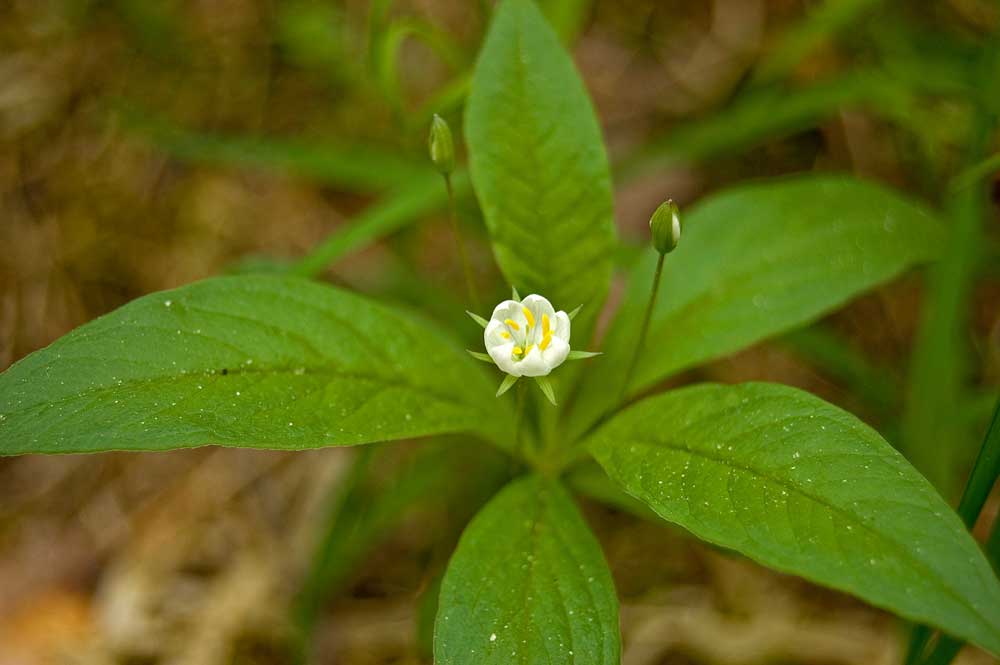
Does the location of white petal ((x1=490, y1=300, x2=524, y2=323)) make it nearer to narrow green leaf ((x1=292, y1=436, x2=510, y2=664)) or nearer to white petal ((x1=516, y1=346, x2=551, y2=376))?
white petal ((x1=516, y1=346, x2=551, y2=376))

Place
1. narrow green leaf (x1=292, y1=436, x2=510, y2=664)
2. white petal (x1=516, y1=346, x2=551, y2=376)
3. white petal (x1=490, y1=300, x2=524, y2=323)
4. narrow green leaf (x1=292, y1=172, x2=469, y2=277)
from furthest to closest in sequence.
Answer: narrow green leaf (x1=292, y1=436, x2=510, y2=664) → narrow green leaf (x1=292, y1=172, x2=469, y2=277) → white petal (x1=490, y1=300, x2=524, y2=323) → white petal (x1=516, y1=346, x2=551, y2=376)

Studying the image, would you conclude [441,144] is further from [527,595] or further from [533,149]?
[527,595]

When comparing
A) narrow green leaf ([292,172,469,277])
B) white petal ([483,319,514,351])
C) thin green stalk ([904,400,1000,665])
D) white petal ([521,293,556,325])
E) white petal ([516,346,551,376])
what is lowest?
thin green stalk ([904,400,1000,665])

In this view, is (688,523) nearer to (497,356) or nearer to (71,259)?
(497,356)

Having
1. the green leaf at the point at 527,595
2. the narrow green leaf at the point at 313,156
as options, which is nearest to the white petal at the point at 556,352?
the green leaf at the point at 527,595

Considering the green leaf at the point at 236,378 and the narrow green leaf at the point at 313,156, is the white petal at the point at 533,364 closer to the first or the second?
the green leaf at the point at 236,378

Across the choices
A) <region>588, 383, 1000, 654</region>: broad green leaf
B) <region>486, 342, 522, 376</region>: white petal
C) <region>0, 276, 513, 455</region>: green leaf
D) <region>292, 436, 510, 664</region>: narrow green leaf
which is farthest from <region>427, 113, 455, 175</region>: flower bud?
<region>292, 436, 510, 664</region>: narrow green leaf

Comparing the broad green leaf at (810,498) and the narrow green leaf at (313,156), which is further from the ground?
the narrow green leaf at (313,156)
